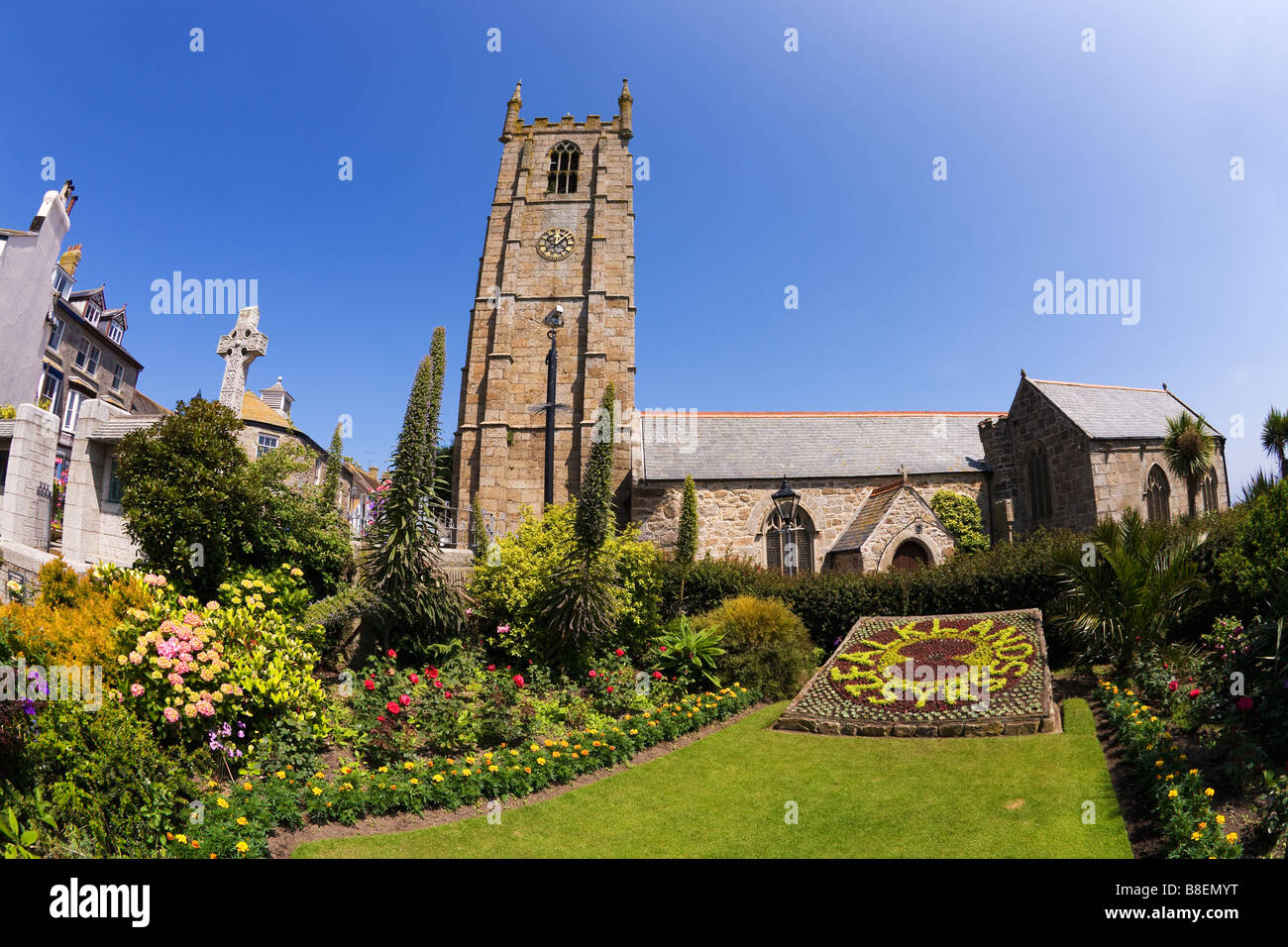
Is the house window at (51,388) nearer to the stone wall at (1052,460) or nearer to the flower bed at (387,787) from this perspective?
the flower bed at (387,787)

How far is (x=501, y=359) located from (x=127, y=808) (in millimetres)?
24209

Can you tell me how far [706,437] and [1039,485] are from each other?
1209 cm

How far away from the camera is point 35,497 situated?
46.1 ft

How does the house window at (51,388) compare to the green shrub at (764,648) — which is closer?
the green shrub at (764,648)

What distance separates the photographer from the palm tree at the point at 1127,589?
1239 cm

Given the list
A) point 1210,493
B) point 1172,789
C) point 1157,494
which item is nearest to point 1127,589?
point 1172,789

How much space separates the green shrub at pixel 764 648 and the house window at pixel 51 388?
29.9 m

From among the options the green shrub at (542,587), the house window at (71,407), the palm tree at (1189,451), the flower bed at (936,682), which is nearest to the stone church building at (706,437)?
the palm tree at (1189,451)

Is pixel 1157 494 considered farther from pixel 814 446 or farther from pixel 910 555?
pixel 814 446

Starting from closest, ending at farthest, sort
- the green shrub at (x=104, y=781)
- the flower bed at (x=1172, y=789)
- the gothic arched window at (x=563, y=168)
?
the flower bed at (x=1172, y=789) → the green shrub at (x=104, y=781) → the gothic arched window at (x=563, y=168)

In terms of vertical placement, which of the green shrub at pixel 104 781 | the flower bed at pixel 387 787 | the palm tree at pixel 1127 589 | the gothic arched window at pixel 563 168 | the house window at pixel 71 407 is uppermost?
the gothic arched window at pixel 563 168

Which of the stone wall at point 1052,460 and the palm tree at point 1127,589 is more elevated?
the stone wall at point 1052,460

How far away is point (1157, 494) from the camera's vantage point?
23.4m
